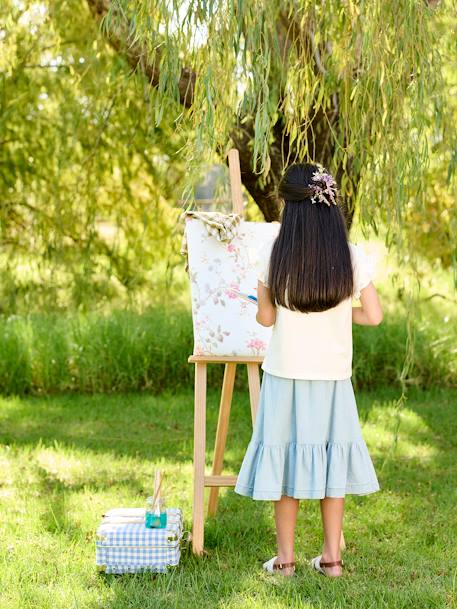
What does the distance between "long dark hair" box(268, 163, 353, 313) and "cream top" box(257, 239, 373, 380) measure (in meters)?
0.04

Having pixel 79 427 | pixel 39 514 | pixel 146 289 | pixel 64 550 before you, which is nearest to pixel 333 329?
pixel 64 550

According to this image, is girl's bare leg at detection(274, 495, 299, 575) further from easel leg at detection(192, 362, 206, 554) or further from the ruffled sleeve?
the ruffled sleeve

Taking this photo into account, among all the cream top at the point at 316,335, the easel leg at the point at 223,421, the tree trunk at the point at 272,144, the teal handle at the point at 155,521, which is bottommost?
the teal handle at the point at 155,521

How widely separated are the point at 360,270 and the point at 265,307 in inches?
12.3

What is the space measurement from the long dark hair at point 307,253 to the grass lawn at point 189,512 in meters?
0.89

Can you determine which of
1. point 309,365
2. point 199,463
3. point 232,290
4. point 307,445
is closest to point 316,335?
point 309,365

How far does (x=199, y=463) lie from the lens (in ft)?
11.2

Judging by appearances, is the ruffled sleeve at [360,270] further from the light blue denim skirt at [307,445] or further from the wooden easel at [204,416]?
the wooden easel at [204,416]

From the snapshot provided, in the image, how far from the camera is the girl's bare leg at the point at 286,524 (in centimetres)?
307

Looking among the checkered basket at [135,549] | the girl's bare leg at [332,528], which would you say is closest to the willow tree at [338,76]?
the girl's bare leg at [332,528]

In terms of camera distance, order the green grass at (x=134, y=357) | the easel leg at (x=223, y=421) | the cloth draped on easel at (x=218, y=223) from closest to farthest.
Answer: the cloth draped on easel at (x=218, y=223)
the easel leg at (x=223, y=421)
the green grass at (x=134, y=357)

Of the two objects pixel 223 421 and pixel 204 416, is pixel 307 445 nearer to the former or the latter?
pixel 204 416

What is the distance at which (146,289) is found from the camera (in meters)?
7.29

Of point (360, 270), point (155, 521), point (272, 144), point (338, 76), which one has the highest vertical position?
point (338, 76)
